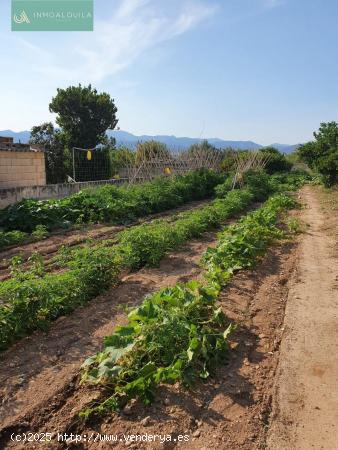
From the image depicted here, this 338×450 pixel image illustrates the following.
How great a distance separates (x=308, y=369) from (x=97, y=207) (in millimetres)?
8699

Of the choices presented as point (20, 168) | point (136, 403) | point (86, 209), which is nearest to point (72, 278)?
point (136, 403)

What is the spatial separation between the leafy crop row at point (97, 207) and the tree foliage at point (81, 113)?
637 inches

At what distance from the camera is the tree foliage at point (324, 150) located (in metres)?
21.6

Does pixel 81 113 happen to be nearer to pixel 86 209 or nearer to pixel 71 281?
pixel 86 209

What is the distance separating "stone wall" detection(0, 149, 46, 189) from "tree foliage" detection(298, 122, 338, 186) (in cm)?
1374

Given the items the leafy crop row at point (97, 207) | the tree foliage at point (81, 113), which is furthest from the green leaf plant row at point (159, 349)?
the tree foliage at point (81, 113)

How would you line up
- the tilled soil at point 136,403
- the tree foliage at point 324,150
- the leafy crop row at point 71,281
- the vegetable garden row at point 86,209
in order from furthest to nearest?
the tree foliage at point 324,150, the vegetable garden row at point 86,209, the leafy crop row at point 71,281, the tilled soil at point 136,403

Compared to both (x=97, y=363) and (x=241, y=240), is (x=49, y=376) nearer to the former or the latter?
(x=97, y=363)

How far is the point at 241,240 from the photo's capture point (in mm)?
6934

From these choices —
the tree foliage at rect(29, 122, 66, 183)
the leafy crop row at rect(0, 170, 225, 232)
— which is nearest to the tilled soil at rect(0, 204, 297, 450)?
the leafy crop row at rect(0, 170, 225, 232)

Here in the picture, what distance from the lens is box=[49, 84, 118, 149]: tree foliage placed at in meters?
30.5

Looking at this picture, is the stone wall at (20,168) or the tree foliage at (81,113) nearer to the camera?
the stone wall at (20,168)

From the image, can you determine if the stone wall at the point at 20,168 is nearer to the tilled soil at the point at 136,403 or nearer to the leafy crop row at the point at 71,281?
the leafy crop row at the point at 71,281

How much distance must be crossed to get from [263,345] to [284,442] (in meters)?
1.38
